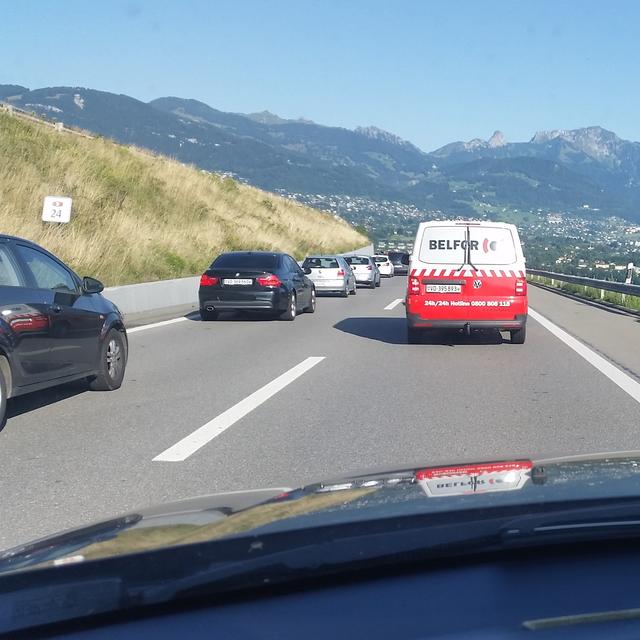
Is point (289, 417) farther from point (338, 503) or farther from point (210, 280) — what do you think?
point (210, 280)

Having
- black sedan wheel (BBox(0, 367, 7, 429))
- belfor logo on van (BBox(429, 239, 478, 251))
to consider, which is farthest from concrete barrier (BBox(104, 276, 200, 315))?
black sedan wheel (BBox(0, 367, 7, 429))

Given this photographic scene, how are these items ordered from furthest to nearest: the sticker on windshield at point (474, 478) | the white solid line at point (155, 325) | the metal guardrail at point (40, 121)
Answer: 1. the metal guardrail at point (40, 121)
2. the white solid line at point (155, 325)
3. the sticker on windshield at point (474, 478)

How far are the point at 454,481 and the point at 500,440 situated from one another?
13.6 ft

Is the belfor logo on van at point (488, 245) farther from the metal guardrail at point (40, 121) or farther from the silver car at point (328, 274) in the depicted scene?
the metal guardrail at point (40, 121)

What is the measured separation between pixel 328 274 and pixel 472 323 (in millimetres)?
16276

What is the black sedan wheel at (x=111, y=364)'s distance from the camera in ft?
32.6

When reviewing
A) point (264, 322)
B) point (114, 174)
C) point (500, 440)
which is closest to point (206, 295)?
point (264, 322)

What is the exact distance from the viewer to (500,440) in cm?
752

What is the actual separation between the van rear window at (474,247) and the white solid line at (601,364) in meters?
1.74

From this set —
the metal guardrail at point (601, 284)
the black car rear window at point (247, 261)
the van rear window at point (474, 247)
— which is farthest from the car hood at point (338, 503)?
the metal guardrail at point (601, 284)

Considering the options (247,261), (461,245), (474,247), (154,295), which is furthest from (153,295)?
(474,247)

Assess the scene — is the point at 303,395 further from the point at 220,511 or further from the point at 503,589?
the point at 503,589

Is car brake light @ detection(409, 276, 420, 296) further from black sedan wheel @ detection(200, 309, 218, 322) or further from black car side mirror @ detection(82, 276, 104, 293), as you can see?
black car side mirror @ detection(82, 276, 104, 293)

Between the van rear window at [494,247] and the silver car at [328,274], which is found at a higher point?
the van rear window at [494,247]
